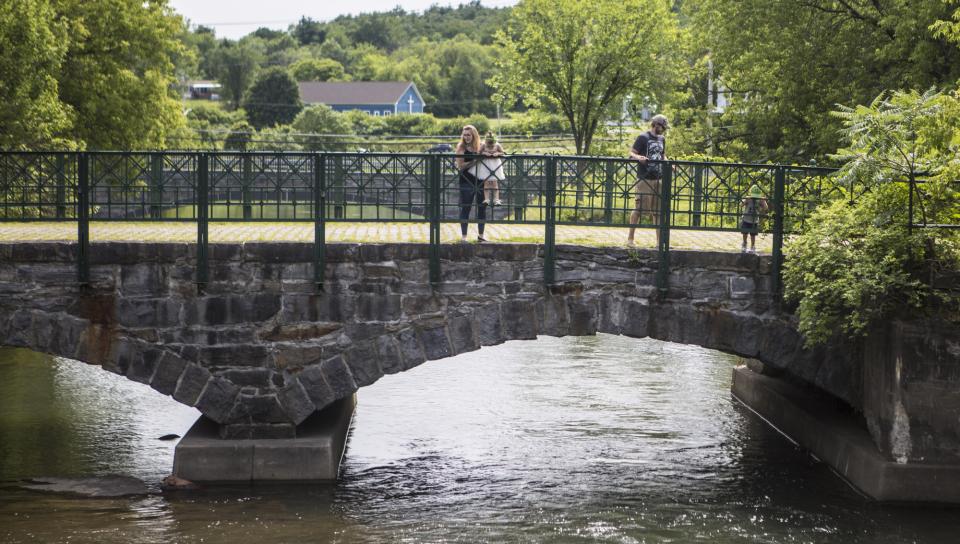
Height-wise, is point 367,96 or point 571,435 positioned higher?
point 367,96

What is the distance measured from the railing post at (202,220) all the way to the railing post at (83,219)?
1171 mm

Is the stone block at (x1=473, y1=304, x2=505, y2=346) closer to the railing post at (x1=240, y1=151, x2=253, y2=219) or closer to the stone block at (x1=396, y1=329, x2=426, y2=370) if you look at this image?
the stone block at (x1=396, y1=329, x2=426, y2=370)

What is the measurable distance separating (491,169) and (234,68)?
94.1 meters

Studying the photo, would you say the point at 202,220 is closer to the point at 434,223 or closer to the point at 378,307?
the point at 378,307

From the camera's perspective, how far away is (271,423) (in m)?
14.0

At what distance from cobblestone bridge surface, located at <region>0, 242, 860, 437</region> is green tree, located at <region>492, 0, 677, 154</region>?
24.4 meters

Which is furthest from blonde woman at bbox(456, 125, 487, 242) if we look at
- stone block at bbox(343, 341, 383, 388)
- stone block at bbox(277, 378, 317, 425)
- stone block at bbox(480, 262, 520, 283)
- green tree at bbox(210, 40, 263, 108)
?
green tree at bbox(210, 40, 263, 108)

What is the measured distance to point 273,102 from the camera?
3241 inches

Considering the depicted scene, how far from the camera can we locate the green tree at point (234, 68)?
104 metres

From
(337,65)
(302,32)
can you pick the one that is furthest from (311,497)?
(302,32)

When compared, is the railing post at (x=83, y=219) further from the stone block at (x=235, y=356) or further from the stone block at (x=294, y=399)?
the stone block at (x=294, y=399)

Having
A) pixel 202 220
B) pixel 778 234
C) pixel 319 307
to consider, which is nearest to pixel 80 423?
pixel 202 220

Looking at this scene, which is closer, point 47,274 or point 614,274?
point 47,274

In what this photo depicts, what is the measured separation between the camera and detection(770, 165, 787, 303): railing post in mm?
13961
